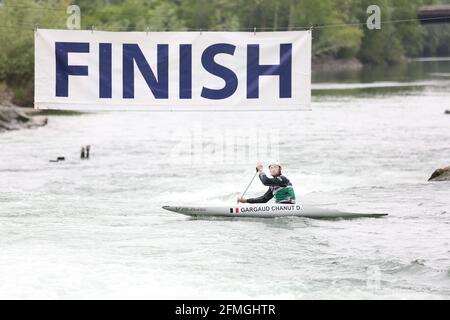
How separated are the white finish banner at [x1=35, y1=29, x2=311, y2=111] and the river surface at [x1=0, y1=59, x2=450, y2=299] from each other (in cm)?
318

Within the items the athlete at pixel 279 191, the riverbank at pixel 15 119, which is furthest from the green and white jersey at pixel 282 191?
the riverbank at pixel 15 119

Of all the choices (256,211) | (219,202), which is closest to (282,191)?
(256,211)

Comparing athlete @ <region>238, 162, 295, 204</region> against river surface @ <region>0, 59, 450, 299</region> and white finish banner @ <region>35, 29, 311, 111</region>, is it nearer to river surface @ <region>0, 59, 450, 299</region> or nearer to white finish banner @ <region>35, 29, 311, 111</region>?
river surface @ <region>0, 59, 450, 299</region>

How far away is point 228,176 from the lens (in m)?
34.8

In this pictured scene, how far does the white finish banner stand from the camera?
71.2 ft

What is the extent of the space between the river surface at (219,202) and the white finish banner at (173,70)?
318 cm

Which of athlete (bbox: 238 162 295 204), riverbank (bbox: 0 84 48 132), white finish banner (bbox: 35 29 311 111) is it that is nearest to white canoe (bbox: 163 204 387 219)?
athlete (bbox: 238 162 295 204)

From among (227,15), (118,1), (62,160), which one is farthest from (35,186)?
(118,1)

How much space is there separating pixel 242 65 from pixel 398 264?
17.4ft

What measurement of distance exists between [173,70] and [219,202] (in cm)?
764

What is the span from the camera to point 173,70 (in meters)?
22.0

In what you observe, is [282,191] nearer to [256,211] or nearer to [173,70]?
[256,211]

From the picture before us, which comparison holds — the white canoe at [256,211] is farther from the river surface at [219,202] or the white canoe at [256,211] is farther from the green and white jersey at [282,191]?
the green and white jersey at [282,191]

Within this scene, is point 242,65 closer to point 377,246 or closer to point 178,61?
point 178,61
